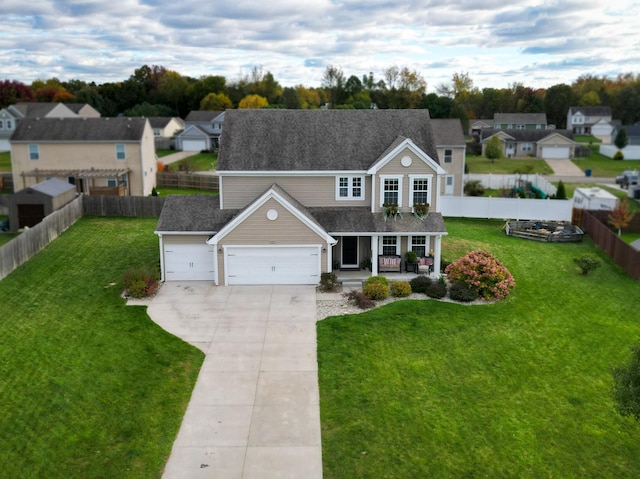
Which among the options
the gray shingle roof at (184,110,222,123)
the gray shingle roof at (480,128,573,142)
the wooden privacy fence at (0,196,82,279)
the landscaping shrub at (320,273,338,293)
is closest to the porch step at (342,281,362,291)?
the landscaping shrub at (320,273,338,293)

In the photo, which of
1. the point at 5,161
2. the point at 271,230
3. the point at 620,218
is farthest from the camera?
the point at 5,161

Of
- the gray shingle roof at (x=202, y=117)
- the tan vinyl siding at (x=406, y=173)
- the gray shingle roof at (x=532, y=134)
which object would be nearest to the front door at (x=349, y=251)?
the tan vinyl siding at (x=406, y=173)

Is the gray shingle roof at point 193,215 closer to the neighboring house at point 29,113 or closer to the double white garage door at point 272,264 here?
the double white garage door at point 272,264

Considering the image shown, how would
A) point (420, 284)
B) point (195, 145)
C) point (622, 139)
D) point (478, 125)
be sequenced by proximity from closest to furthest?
point (420, 284) < point (622, 139) < point (195, 145) < point (478, 125)

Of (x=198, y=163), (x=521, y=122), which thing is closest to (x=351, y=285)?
(x=198, y=163)

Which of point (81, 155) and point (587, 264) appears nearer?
point (587, 264)

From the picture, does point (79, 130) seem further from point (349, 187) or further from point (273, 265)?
point (273, 265)
